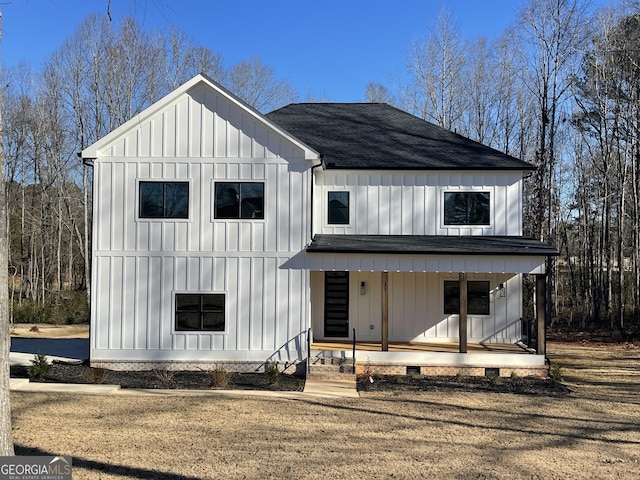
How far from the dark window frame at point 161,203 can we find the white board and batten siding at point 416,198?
3.80m

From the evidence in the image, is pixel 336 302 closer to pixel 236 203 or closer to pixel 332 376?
pixel 332 376

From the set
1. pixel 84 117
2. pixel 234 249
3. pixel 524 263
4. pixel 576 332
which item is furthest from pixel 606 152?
pixel 84 117

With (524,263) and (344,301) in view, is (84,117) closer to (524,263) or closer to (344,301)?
(344,301)

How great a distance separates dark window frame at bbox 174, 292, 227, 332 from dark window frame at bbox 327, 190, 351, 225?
3993mm

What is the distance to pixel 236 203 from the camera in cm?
1333

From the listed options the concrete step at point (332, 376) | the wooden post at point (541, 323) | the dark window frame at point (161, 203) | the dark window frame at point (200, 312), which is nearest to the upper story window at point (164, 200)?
the dark window frame at point (161, 203)

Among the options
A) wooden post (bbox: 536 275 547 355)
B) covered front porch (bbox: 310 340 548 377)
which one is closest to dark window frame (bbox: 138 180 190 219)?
covered front porch (bbox: 310 340 548 377)

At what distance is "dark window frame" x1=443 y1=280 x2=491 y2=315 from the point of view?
15.0 m

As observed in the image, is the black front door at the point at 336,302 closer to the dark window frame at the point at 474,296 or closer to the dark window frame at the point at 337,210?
the dark window frame at the point at 337,210

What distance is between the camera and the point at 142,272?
1318 cm

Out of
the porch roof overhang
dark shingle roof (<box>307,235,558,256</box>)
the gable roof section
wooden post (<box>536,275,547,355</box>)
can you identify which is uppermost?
the gable roof section

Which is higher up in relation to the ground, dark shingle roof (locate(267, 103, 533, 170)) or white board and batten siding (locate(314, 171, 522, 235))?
dark shingle roof (locate(267, 103, 533, 170))

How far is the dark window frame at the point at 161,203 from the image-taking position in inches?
522

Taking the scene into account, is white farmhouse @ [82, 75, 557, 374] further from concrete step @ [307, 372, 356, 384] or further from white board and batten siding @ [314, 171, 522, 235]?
white board and batten siding @ [314, 171, 522, 235]
